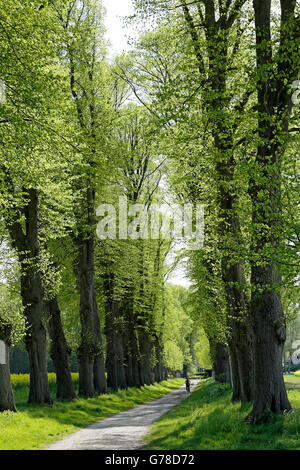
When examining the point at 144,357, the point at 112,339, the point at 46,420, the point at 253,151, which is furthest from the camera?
the point at 144,357

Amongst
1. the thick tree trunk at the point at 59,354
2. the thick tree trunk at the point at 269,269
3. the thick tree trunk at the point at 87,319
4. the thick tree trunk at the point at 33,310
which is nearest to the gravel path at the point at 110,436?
the thick tree trunk at the point at 33,310

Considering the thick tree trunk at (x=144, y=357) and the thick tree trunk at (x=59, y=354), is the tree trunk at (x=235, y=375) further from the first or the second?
the thick tree trunk at (x=144, y=357)

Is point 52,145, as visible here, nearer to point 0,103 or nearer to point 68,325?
point 0,103

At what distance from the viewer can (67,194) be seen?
20047 mm

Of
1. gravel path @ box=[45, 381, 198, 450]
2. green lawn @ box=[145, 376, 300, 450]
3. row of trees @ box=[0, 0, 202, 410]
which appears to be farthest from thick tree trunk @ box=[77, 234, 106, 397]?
green lawn @ box=[145, 376, 300, 450]

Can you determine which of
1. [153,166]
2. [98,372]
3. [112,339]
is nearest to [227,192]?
[98,372]

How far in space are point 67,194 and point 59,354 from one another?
286 inches

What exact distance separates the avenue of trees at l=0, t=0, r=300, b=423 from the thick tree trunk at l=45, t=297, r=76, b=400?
45 millimetres

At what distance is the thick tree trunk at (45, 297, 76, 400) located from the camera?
68.3 feet

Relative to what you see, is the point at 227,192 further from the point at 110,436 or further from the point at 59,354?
the point at 59,354

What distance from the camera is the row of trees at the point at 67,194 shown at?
40.0 ft

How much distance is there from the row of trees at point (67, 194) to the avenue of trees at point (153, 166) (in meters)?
0.07

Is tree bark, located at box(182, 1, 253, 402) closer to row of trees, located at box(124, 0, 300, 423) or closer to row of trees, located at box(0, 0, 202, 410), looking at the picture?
row of trees, located at box(124, 0, 300, 423)
